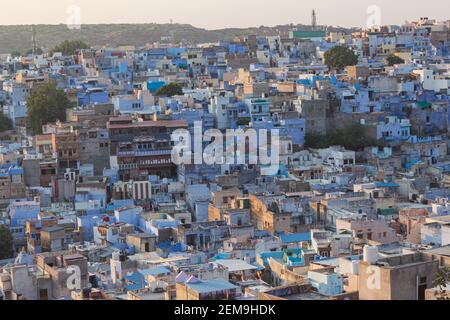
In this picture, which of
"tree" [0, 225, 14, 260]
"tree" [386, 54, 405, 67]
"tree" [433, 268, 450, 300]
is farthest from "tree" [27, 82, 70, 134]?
"tree" [433, 268, 450, 300]

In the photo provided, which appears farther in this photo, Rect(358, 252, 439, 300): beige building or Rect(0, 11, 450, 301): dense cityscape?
Rect(0, 11, 450, 301): dense cityscape

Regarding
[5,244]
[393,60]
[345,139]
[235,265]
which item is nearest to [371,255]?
→ [235,265]

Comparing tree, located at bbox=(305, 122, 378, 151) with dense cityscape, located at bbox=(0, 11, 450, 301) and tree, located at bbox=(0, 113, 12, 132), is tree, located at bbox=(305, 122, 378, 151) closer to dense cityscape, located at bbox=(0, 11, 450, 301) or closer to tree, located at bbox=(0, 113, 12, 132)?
dense cityscape, located at bbox=(0, 11, 450, 301)

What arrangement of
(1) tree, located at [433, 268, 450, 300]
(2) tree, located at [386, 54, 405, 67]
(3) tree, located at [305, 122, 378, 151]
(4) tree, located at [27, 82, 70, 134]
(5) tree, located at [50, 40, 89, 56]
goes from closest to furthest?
(1) tree, located at [433, 268, 450, 300]
(3) tree, located at [305, 122, 378, 151]
(4) tree, located at [27, 82, 70, 134]
(2) tree, located at [386, 54, 405, 67]
(5) tree, located at [50, 40, 89, 56]

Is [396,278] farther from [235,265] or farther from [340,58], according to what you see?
[340,58]
